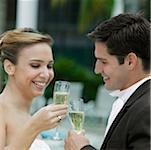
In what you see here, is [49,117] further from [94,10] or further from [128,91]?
[94,10]

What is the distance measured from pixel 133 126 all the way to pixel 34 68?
2.78ft

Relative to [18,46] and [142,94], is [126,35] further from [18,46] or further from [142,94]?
[18,46]

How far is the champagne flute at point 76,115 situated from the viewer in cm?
274

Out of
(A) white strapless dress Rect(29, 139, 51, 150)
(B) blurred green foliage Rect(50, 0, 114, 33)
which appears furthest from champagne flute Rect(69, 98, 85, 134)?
(B) blurred green foliage Rect(50, 0, 114, 33)

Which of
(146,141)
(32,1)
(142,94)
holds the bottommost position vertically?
(146,141)

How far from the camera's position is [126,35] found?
2.55 m

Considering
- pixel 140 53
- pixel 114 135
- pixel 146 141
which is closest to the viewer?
pixel 146 141

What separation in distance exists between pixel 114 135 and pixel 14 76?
834mm

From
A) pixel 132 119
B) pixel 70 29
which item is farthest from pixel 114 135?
pixel 70 29

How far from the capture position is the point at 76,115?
2.75 metres

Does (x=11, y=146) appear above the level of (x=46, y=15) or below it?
below

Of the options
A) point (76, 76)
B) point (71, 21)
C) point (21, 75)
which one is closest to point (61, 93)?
point (21, 75)

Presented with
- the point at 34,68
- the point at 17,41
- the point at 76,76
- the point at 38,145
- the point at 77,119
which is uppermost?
the point at 17,41

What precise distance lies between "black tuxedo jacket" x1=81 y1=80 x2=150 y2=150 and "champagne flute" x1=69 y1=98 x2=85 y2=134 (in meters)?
0.22
